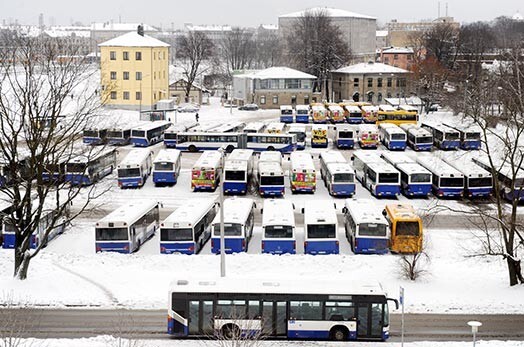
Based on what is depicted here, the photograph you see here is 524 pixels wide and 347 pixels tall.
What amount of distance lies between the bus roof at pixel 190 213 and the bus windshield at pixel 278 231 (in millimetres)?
2975

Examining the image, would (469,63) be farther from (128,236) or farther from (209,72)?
(128,236)

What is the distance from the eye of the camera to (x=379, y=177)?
4388 centimetres

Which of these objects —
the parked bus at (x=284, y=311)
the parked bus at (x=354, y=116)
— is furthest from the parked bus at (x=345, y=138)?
the parked bus at (x=284, y=311)

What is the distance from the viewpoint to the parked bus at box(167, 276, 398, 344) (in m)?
21.5

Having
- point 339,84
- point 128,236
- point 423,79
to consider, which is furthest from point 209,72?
point 128,236

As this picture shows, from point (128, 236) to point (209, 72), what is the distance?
120647mm

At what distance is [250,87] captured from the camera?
313ft

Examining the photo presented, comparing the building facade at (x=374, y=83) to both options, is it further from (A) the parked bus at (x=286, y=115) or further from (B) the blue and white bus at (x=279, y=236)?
(B) the blue and white bus at (x=279, y=236)

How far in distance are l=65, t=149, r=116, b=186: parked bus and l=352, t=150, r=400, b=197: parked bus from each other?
15.6 metres

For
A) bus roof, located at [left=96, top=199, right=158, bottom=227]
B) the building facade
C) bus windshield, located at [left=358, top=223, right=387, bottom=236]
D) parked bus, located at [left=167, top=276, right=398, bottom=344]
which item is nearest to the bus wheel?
parked bus, located at [left=167, top=276, right=398, bottom=344]

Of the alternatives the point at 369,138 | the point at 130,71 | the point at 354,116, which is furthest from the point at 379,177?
the point at 130,71

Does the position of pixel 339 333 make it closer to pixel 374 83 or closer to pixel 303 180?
pixel 303 180

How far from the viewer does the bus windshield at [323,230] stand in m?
31.5

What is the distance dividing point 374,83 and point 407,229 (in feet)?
225
